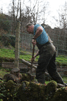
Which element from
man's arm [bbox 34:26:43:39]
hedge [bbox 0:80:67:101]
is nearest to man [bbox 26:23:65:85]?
man's arm [bbox 34:26:43:39]

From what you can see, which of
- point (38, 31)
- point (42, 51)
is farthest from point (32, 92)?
point (38, 31)

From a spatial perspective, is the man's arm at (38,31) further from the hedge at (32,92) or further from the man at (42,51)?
the hedge at (32,92)

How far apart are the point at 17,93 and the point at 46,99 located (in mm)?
634

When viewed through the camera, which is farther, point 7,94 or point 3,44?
point 3,44

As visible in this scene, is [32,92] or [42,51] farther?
[42,51]

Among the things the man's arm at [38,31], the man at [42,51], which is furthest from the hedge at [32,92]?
A: the man's arm at [38,31]

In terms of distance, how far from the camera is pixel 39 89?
2639mm

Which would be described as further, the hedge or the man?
the man

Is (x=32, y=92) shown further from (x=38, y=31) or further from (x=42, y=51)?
(x=38, y=31)

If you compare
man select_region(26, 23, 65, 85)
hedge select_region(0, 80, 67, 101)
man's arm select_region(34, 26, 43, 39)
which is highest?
man's arm select_region(34, 26, 43, 39)

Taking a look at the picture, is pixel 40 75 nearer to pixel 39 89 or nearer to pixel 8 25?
pixel 39 89

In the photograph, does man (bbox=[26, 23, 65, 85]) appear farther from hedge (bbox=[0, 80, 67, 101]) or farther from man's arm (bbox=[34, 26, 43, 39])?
hedge (bbox=[0, 80, 67, 101])

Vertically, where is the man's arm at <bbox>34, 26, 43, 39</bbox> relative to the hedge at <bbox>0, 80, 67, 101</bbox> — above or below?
above

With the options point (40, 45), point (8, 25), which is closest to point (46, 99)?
point (40, 45)
